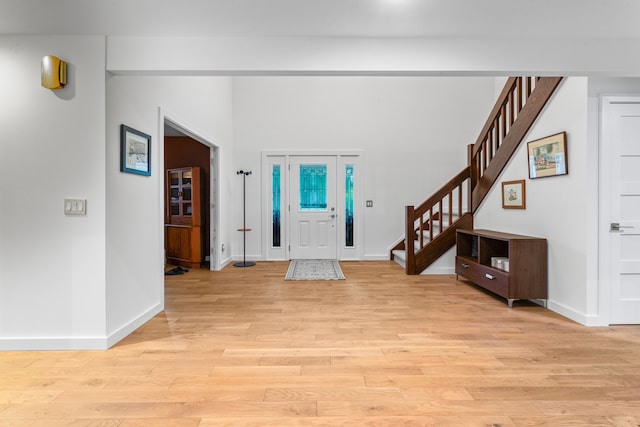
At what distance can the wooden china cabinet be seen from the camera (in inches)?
227

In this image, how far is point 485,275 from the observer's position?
13.1 ft

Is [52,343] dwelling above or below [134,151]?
below

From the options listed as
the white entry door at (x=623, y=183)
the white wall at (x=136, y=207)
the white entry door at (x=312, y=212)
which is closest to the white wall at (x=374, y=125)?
the white entry door at (x=312, y=212)

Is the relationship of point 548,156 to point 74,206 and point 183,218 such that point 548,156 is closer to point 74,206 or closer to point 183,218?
point 74,206

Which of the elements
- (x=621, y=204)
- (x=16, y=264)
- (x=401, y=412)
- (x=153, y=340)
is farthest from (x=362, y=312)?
(x=16, y=264)

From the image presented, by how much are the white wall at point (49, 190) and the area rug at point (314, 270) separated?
2.80 meters

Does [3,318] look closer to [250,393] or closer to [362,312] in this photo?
[250,393]

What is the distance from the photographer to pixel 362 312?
3.41m

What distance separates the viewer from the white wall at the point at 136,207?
8.69 feet

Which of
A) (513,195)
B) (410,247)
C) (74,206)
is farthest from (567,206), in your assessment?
(74,206)

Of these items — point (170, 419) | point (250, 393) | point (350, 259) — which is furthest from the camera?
point (350, 259)

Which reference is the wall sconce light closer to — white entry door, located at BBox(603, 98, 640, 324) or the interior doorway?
the interior doorway

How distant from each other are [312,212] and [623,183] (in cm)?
452

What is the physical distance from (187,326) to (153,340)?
346mm
